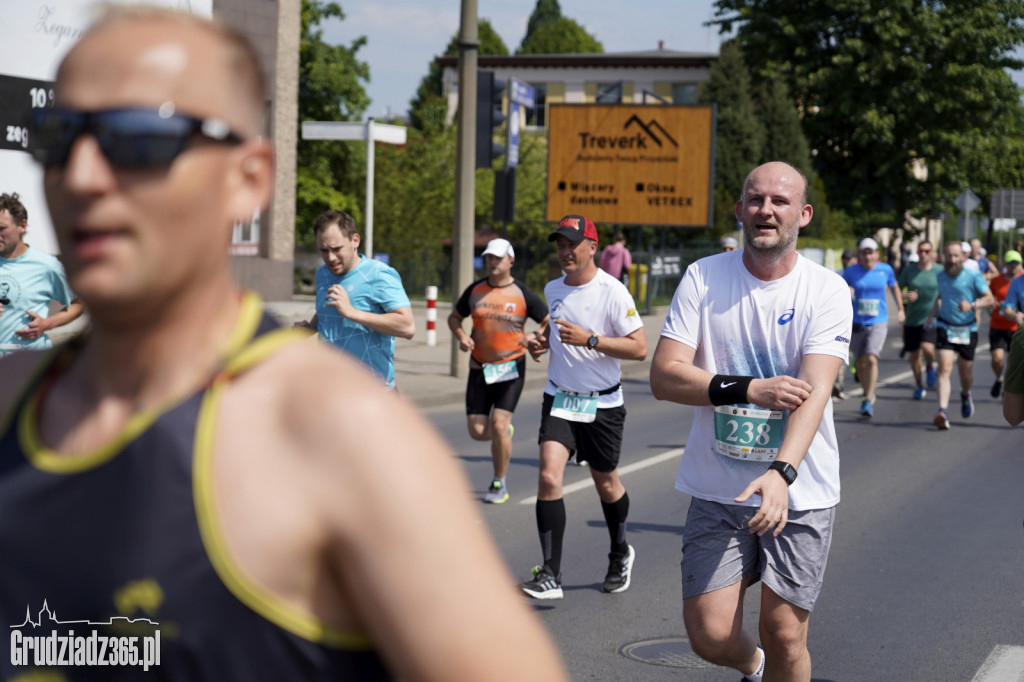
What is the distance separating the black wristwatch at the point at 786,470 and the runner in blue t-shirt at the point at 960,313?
10896 mm

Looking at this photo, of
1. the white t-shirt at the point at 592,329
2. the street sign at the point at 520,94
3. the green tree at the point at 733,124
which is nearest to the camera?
the white t-shirt at the point at 592,329

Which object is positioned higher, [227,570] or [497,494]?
[227,570]

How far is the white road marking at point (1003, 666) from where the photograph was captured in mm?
5461

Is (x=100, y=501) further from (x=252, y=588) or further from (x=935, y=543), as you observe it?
(x=935, y=543)

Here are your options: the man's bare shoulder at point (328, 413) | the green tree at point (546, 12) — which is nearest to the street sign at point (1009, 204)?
the man's bare shoulder at point (328, 413)

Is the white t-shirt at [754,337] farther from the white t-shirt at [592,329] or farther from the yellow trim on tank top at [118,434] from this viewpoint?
the yellow trim on tank top at [118,434]

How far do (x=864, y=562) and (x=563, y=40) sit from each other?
294ft

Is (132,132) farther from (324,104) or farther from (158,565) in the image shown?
(324,104)

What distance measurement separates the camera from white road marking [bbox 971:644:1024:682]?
17.9 ft

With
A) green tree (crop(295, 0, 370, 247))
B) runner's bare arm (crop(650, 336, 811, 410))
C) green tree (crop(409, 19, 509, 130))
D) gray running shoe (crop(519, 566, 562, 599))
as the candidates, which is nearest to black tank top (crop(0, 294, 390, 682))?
runner's bare arm (crop(650, 336, 811, 410))

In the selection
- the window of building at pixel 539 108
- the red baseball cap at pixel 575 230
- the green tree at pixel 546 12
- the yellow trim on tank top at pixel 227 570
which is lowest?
the yellow trim on tank top at pixel 227 570

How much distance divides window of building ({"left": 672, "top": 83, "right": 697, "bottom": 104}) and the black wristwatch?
68.6 meters

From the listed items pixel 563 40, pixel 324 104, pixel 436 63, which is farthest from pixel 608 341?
pixel 563 40

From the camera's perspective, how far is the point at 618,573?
22.4 feet
